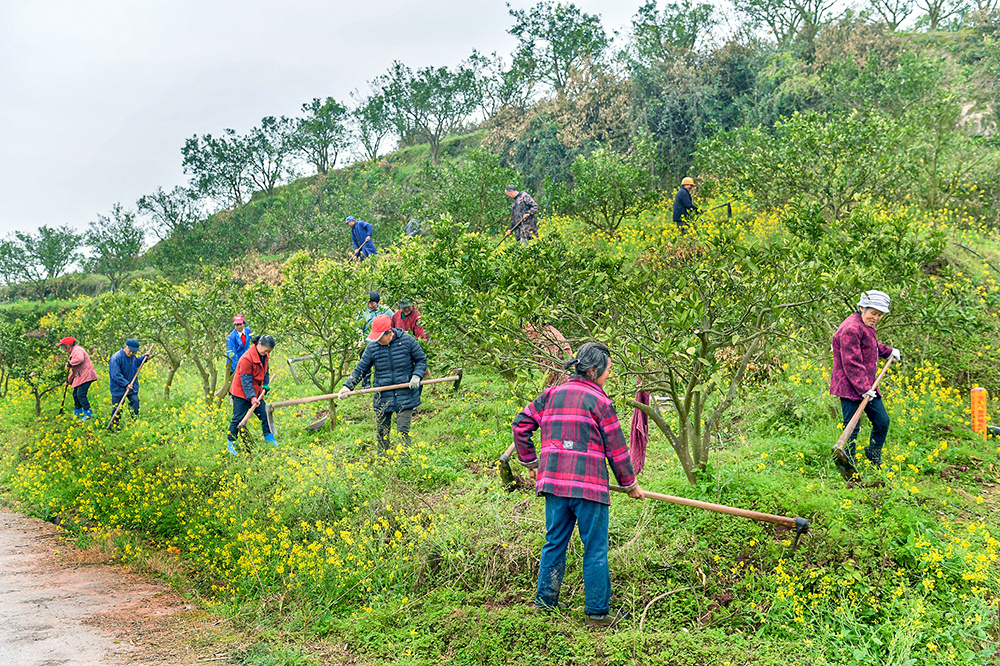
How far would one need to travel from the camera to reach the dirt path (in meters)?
5.10

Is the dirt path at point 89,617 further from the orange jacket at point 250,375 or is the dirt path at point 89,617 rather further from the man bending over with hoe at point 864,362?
the man bending over with hoe at point 864,362

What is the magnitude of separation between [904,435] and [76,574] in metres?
8.54

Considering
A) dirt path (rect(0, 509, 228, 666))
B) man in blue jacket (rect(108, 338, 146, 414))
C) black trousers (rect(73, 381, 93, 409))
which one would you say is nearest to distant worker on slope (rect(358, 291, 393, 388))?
dirt path (rect(0, 509, 228, 666))

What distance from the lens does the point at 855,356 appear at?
6039mm

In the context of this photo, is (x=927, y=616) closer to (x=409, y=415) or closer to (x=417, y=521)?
(x=417, y=521)

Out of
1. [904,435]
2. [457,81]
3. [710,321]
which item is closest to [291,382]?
[710,321]

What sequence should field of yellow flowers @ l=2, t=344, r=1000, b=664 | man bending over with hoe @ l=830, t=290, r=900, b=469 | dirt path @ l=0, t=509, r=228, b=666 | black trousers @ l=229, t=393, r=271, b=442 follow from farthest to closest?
1. black trousers @ l=229, t=393, r=271, b=442
2. man bending over with hoe @ l=830, t=290, r=900, b=469
3. dirt path @ l=0, t=509, r=228, b=666
4. field of yellow flowers @ l=2, t=344, r=1000, b=664

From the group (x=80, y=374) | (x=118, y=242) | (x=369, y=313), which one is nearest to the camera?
(x=369, y=313)

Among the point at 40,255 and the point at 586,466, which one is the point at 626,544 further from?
the point at 40,255

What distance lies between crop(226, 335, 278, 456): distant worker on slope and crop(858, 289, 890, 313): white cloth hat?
6467 millimetres

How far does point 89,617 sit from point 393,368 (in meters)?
3.75

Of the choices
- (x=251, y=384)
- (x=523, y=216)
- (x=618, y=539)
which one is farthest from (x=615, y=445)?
(x=523, y=216)

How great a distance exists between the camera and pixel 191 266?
106 feet

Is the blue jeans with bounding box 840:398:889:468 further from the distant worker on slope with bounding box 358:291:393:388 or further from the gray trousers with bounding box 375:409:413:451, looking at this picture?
the distant worker on slope with bounding box 358:291:393:388
